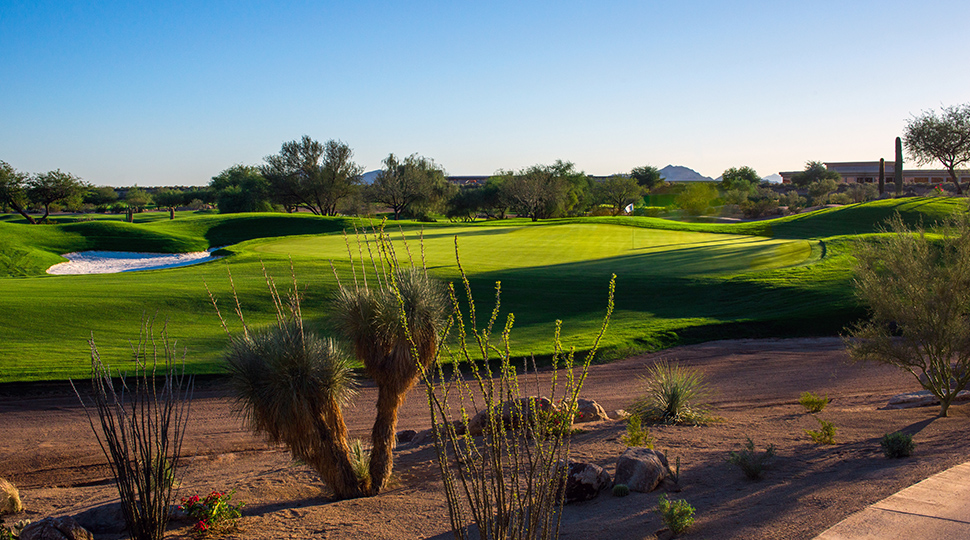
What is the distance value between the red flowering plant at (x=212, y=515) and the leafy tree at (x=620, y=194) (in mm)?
73897

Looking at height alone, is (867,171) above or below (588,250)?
above

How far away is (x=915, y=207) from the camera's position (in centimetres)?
3566

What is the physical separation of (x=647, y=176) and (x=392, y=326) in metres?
102

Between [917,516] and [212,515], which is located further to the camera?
[212,515]

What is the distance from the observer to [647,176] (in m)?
104

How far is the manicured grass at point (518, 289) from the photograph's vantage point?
1378 centimetres

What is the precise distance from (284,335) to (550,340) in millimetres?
8856

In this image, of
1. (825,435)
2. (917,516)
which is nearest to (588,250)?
(825,435)

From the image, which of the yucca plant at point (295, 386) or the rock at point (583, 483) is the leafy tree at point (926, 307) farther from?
the yucca plant at point (295, 386)

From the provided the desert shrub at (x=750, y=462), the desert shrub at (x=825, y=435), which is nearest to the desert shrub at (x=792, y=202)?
the desert shrub at (x=825, y=435)

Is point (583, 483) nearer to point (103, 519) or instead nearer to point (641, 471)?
point (641, 471)

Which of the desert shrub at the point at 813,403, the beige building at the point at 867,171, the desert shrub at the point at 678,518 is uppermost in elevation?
the beige building at the point at 867,171

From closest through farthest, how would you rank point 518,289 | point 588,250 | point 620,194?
point 518,289
point 588,250
point 620,194

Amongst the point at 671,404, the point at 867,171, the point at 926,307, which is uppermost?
the point at 867,171
